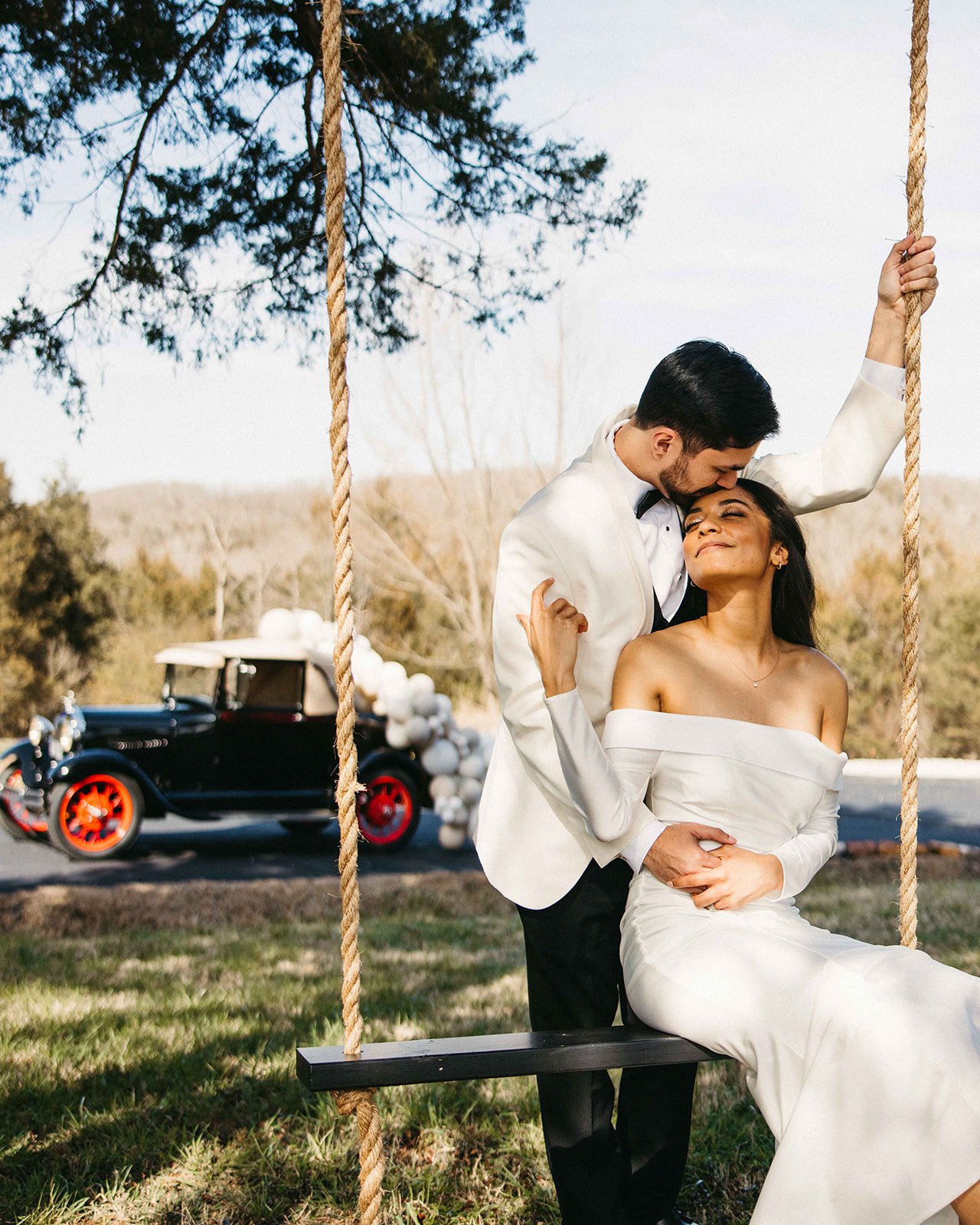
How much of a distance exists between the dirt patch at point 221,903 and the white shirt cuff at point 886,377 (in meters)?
5.18

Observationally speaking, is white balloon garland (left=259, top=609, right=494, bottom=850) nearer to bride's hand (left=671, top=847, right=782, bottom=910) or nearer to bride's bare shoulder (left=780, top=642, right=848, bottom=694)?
bride's bare shoulder (left=780, top=642, right=848, bottom=694)

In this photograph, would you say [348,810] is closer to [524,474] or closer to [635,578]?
[635,578]

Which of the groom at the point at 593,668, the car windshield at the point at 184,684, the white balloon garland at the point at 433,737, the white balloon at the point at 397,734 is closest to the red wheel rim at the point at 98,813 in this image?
the car windshield at the point at 184,684

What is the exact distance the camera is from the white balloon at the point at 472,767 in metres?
10.7

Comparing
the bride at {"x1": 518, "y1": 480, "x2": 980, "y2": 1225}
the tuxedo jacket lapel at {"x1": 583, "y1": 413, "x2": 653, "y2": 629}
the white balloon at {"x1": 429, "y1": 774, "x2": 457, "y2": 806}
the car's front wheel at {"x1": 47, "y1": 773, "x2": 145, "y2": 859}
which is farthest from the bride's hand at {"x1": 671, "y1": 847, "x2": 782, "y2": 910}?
the white balloon at {"x1": 429, "y1": 774, "x2": 457, "y2": 806}

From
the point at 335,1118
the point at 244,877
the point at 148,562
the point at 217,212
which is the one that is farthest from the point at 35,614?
the point at 335,1118

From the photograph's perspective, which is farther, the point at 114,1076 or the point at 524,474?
the point at 524,474

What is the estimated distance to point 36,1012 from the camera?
4383 millimetres

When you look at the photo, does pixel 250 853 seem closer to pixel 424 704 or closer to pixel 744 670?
pixel 424 704

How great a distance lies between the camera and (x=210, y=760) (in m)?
10.0

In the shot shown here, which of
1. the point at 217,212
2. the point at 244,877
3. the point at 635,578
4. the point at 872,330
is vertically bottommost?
the point at 244,877

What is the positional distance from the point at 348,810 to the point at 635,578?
77 centimetres

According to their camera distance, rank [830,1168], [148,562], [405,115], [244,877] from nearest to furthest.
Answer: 1. [830,1168]
2. [405,115]
3. [244,877]
4. [148,562]

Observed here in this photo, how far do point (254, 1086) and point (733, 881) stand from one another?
6.74 feet
